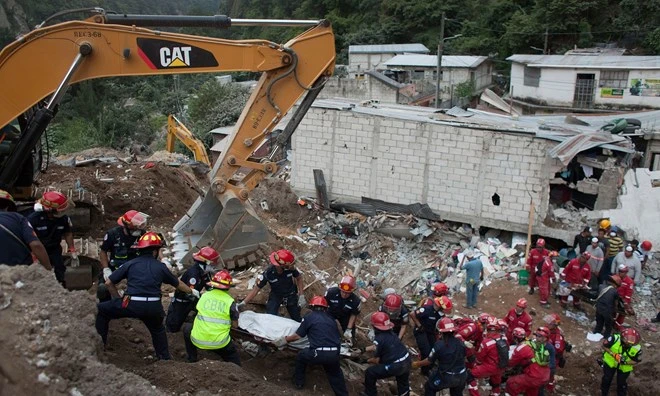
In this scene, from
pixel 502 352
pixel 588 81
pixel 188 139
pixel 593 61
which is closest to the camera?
pixel 502 352

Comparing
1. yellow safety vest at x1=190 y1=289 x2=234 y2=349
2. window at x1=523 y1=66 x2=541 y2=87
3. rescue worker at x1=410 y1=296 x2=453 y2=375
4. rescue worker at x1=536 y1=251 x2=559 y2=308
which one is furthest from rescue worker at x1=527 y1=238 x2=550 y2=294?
window at x1=523 y1=66 x2=541 y2=87

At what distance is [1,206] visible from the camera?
6500 mm

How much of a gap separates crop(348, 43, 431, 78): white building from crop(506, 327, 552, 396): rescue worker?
33.7 m

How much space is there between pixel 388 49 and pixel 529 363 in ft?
117

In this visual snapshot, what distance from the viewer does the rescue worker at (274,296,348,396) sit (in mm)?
6430

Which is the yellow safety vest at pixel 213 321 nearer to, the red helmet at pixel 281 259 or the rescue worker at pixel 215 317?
the rescue worker at pixel 215 317

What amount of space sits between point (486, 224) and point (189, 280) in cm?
870

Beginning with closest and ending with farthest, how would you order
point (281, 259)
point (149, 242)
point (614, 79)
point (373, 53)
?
point (149, 242), point (281, 259), point (614, 79), point (373, 53)

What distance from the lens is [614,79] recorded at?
2717cm

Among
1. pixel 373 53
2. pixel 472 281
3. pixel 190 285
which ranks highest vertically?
pixel 373 53

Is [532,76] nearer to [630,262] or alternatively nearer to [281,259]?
[630,262]

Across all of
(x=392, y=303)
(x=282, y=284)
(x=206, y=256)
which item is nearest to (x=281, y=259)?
(x=282, y=284)

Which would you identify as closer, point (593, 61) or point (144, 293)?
point (144, 293)

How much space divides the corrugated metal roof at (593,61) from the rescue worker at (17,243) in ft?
89.0
